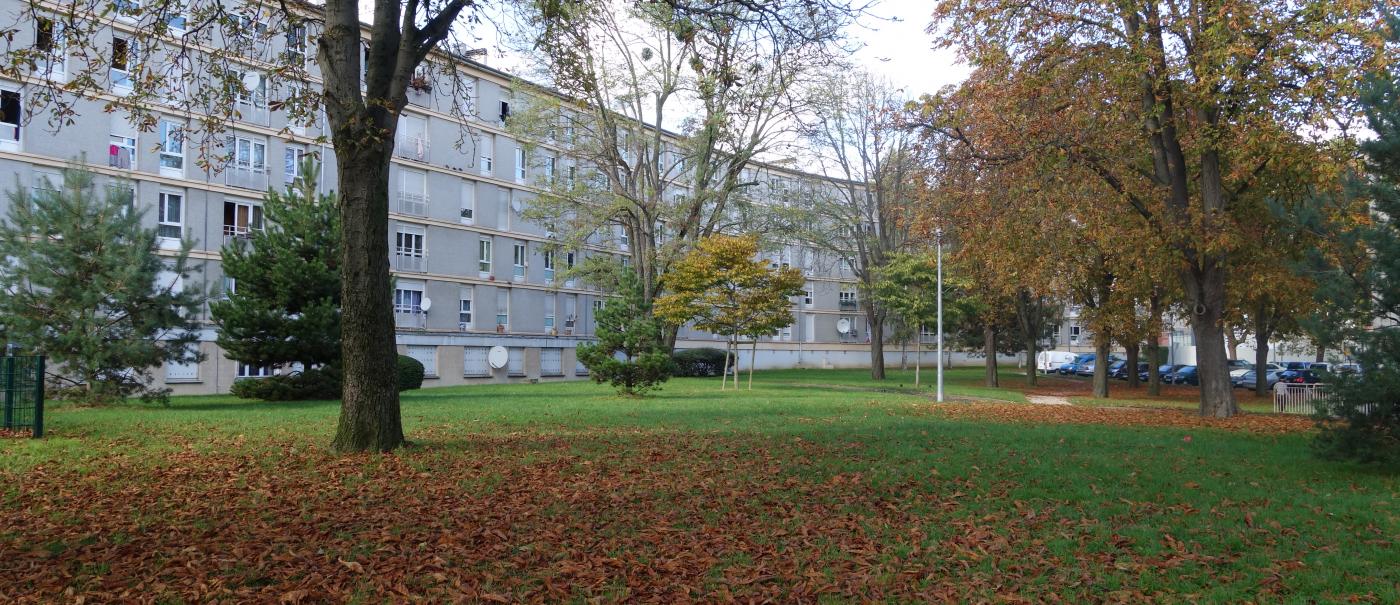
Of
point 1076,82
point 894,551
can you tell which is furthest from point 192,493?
point 1076,82

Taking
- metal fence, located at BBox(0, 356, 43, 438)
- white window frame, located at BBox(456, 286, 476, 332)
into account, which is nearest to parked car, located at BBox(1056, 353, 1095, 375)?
white window frame, located at BBox(456, 286, 476, 332)

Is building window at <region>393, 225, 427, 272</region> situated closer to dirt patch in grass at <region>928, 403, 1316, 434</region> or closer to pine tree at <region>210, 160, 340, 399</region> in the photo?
pine tree at <region>210, 160, 340, 399</region>

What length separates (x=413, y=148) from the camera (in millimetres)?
40719

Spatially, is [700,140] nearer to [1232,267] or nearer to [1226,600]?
[1232,267]

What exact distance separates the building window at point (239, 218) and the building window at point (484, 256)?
37.5 ft

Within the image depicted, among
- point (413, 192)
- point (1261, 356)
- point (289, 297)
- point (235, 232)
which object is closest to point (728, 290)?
point (289, 297)

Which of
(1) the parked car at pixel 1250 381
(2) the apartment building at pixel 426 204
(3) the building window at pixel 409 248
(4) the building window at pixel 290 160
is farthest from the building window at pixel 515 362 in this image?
(1) the parked car at pixel 1250 381

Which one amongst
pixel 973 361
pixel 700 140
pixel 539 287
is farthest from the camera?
pixel 973 361

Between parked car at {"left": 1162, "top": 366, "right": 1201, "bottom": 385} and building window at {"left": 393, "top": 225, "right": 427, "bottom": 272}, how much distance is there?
42702 millimetres

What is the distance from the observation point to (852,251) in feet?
139

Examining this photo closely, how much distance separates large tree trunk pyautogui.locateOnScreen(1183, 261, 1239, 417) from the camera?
752 inches

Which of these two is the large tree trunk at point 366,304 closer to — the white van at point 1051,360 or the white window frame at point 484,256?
the white window frame at point 484,256

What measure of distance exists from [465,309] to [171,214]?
47.0ft

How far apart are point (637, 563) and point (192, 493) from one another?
4849 mm
